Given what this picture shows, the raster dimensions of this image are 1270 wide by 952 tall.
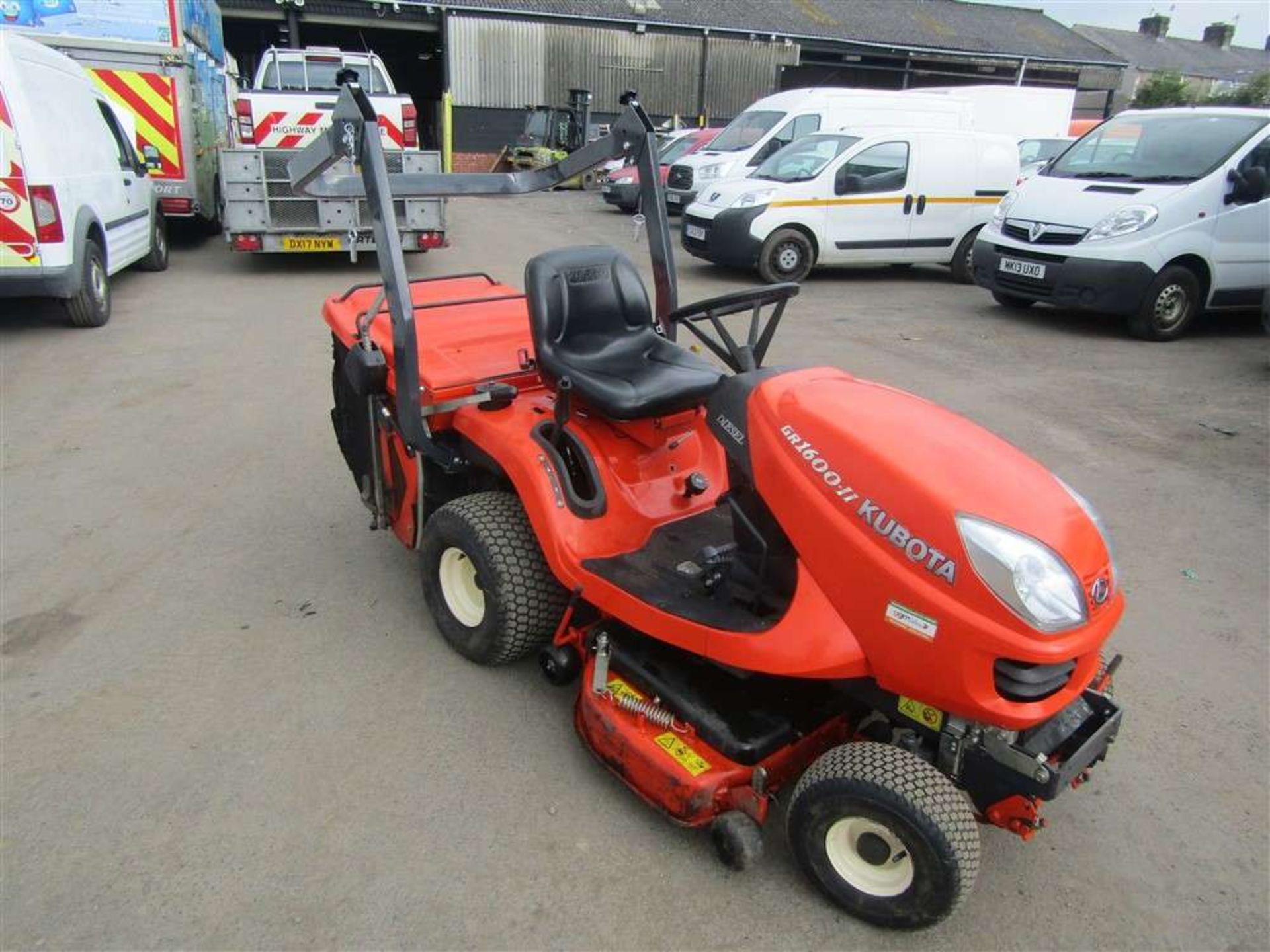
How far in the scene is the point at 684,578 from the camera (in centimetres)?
256

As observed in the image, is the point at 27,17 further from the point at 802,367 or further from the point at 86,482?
the point at 802,367

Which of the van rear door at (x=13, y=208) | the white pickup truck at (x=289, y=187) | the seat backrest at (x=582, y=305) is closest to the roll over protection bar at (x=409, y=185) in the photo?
the seat backrest at (x=582, y=305)

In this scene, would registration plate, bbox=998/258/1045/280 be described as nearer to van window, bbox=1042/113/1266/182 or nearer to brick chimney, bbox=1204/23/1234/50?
van window, bbox=1042/113/1266/182

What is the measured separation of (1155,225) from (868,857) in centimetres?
719

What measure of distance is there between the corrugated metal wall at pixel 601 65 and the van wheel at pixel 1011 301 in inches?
736

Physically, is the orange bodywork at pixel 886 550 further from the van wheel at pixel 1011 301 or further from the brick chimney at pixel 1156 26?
the brick chimney at pixel 1156 26

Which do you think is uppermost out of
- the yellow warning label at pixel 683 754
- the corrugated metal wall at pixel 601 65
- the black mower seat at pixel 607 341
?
the corrugated metal wall at pixel 601 65

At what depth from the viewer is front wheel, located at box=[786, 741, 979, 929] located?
1.97 meters

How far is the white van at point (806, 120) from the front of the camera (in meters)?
13.0

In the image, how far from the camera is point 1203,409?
621 cm

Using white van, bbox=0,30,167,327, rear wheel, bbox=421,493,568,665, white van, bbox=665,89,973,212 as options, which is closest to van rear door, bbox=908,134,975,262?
white van, bbox=665,89,973,212

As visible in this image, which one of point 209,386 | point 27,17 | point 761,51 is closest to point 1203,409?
point 209,386

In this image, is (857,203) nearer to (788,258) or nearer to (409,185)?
(788,258)

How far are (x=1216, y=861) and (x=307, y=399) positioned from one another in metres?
5.21
